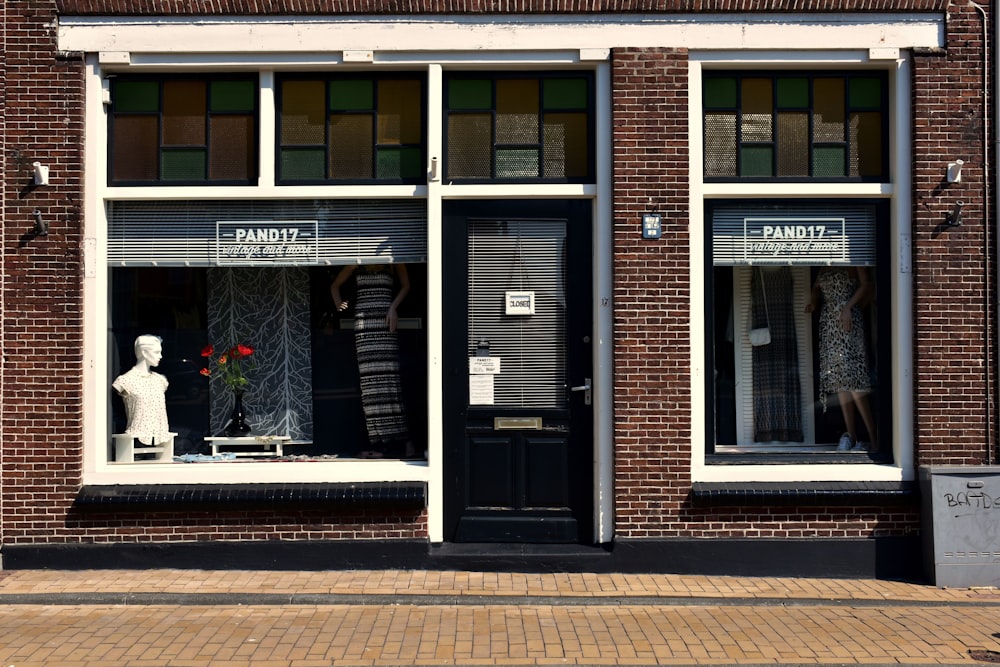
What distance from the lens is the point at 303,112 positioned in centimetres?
830

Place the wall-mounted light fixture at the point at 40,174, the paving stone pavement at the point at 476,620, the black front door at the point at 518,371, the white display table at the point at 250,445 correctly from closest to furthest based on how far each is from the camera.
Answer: the paving stone pavement at the point at 476,620 → the wall-mounted light fixture at the point at 40,174 → the black front door at the point at 518,371 → the white display table at the point at 250,445

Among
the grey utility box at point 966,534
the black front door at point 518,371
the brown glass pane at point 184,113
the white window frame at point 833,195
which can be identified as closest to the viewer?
the grey utility box at point 966,534

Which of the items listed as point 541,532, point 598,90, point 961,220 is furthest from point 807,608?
point 598,90

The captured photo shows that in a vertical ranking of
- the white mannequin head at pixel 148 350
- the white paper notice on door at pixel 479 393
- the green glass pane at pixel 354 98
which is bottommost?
the white paper notice on door at pixel 479 393

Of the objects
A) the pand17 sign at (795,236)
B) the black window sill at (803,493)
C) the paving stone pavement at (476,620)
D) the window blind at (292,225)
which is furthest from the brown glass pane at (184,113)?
the black window sill at (803,493)

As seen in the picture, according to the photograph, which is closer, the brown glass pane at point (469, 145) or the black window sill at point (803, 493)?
the black window sill at point (803, 493)

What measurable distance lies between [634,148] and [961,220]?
2.68 m

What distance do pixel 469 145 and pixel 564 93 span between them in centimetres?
89

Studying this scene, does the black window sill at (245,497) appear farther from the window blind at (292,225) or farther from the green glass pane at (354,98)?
the green glass pane at (354,98)

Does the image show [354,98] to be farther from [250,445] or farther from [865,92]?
[865,92]

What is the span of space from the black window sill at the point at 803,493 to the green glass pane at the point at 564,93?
325 cm

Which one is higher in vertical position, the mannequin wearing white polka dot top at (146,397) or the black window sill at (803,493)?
the mannequin wearing white polka dot top at (146,397)

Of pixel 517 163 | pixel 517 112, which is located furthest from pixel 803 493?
pixel 517 112

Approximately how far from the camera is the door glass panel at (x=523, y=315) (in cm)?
825
